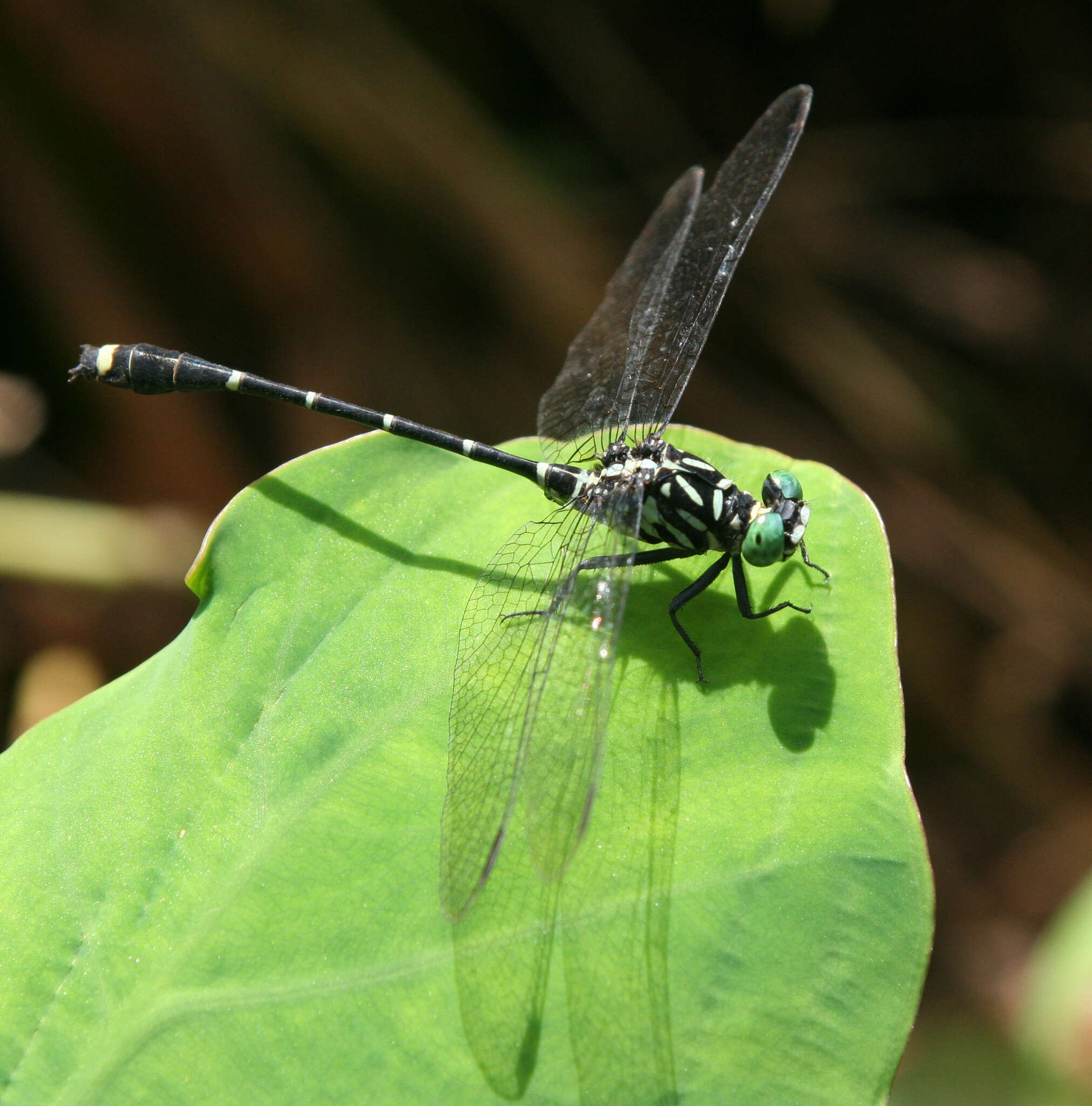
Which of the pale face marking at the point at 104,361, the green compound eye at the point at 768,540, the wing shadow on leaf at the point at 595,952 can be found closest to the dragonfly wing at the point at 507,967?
the wing shadow on leaf at the point at 595,952

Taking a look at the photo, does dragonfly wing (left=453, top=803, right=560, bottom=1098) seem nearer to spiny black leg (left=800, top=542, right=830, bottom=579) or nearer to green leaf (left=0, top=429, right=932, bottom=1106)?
green leaf (left=0, top=429, right=932, bottom=1106)

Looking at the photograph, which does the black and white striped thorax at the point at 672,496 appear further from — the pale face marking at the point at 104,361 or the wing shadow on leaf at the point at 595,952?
the pale face marking at the point at 104,361

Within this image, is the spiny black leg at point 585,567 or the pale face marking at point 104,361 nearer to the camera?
the spiny black leg at point 585,567

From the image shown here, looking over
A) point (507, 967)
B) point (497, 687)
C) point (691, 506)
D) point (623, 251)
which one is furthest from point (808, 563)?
point (623, 251)

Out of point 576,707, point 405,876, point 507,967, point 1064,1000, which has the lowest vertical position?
point 1064,1000

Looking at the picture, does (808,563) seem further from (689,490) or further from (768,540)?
(689,490)

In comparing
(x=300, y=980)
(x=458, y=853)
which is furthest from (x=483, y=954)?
(x=300, y=980)
